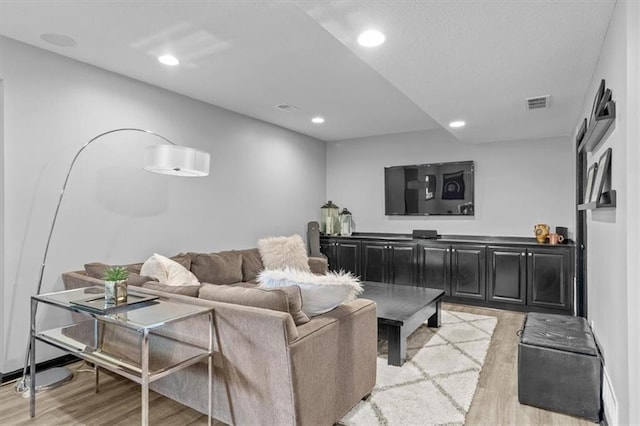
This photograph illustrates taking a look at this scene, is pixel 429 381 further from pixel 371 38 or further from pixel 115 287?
pixel 371 38

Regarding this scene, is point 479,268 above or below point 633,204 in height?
below

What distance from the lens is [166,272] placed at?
128 inches

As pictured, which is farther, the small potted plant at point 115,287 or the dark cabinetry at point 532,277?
the dark cabinetry at point 532,277

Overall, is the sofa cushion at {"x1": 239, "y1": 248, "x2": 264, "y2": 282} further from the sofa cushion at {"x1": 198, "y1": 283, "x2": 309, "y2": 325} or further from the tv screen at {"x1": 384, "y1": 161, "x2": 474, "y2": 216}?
the tv screen at {"x1": 384, "y1": 161, "x2": 474, "y2": 216}

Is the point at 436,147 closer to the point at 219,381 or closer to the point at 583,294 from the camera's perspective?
the point at 583,294

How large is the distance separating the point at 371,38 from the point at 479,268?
3.80m

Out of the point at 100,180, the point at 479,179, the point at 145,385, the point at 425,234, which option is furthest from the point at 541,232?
the point at 100,180

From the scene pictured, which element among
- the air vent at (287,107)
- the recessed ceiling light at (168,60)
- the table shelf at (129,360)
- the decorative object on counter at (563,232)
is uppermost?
the recessed ceiling light at (168,60)

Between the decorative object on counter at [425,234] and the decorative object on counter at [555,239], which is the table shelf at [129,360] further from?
the decorative object on counter at [555,239]

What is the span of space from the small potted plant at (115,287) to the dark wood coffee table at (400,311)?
6.44 feet

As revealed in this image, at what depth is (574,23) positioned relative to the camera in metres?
2.13

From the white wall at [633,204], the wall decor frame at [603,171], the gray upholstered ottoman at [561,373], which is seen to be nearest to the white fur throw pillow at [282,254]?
the gray upholstered ottoman at [561,373]

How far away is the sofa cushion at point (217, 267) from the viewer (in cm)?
406

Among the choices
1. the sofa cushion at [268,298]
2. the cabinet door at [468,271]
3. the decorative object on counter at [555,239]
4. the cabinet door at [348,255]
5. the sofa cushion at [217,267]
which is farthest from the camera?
the cabinet door at [348,255]
